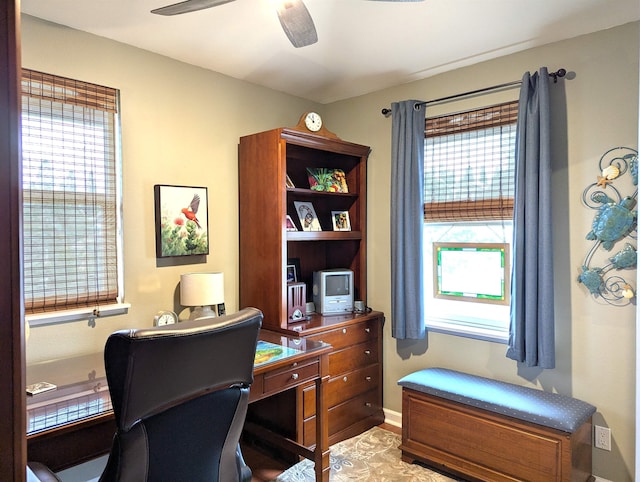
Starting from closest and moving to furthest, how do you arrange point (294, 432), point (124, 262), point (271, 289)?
point (124, 262)
point (294, 432)
point (271, 289)

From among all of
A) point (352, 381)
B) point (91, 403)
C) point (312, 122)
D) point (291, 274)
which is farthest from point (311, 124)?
point (91, 403)

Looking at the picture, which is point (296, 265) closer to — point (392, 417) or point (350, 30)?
point (392, 417)

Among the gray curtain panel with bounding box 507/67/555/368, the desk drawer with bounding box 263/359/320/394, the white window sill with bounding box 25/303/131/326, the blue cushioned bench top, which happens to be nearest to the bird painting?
the white window sill with bounding box 25/303/131/326

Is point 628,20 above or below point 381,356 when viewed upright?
above

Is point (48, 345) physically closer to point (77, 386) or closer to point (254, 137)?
point (77, 386)

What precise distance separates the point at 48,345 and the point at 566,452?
2612 millimetres

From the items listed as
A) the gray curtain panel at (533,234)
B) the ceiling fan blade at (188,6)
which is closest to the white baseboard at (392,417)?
the gray curtain panel at (533,234)

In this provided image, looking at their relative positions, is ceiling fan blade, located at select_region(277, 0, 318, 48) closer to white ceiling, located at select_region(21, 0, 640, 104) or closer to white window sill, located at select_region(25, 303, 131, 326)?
white ceiling, located at select_region(21, 0, 640, 104)

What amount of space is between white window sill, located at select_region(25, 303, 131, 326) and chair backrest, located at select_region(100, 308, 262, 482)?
113 centimetres

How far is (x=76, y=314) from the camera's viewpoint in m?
2.23

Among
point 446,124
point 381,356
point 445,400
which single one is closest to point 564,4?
point 446,124

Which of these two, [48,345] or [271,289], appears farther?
[271,289]

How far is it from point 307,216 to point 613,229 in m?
1.91

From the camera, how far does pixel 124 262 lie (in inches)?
96.7
